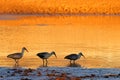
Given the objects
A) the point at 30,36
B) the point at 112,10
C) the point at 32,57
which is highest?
the point at 112,10

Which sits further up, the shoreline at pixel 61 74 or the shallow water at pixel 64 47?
the shallow water at pixel 64 47

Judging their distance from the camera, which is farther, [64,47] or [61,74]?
[64,47]

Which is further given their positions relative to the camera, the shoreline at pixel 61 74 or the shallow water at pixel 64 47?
the shallow water at pixel 64 47

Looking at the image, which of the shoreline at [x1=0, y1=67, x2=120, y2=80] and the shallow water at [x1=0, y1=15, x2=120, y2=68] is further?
the shallow water at [x1=0, y1=15, x2=120, y2=68]

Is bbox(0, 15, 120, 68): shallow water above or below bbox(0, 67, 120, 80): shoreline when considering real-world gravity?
above

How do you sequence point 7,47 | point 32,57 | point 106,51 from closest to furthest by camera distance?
1. point 32,57
2. point 106,51
3. point 7,47

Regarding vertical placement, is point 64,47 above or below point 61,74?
above

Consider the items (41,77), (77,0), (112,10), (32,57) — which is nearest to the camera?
(41,77)

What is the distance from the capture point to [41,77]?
16.8 m

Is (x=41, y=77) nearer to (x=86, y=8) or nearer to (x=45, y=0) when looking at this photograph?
(x=86, y=8)

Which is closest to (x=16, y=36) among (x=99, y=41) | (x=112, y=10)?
(x=99, y=41)

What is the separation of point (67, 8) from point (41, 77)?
84.5 meters

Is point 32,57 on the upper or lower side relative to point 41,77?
upper

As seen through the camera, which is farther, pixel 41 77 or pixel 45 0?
pixel 45 0
